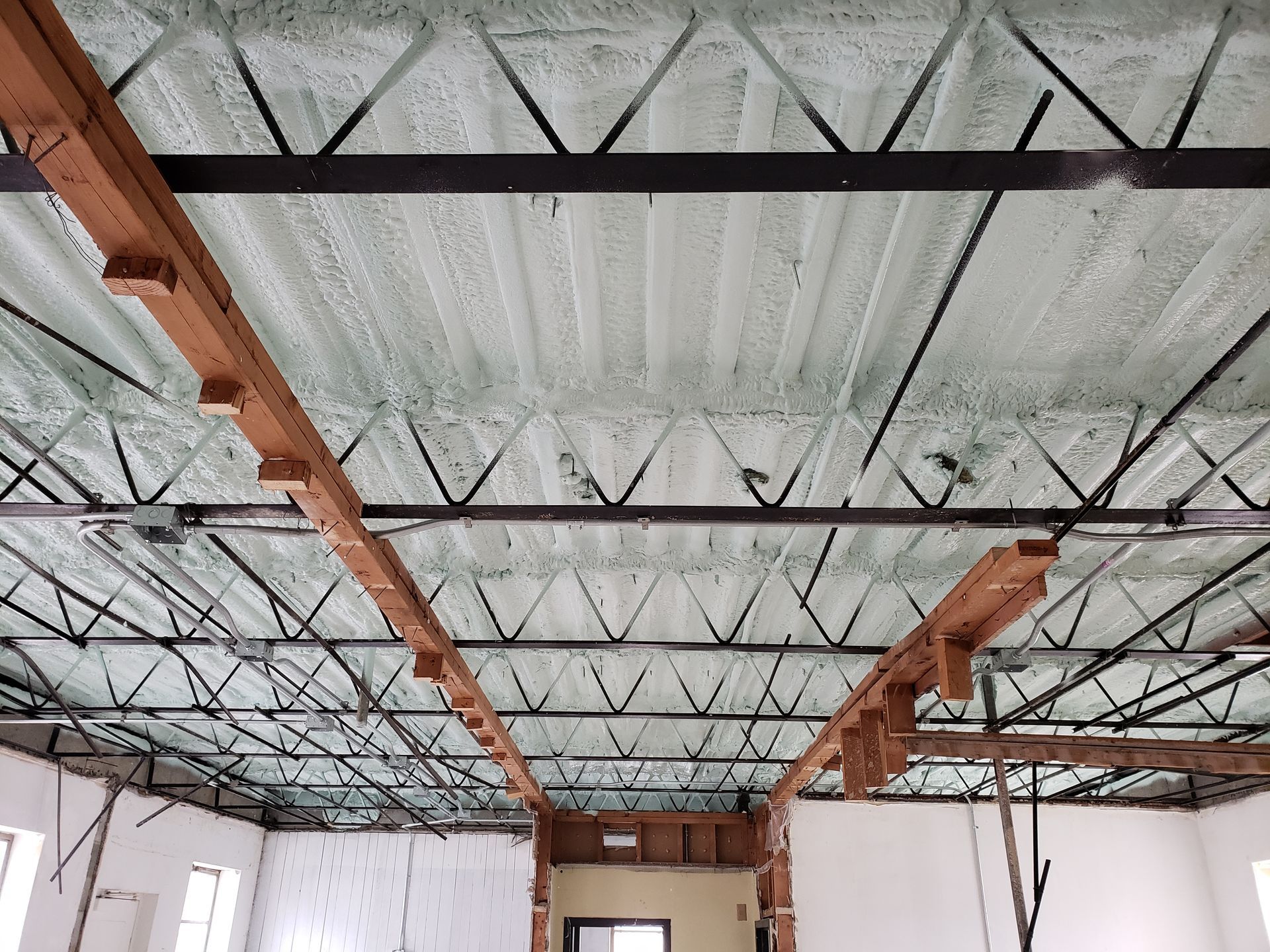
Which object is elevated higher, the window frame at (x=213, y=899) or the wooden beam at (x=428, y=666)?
the wooden beam at (x=428, y=666)

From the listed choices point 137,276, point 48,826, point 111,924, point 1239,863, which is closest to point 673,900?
point 111,924

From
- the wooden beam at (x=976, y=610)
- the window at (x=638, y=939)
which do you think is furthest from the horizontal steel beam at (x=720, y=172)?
the window at (x=638, y=939)

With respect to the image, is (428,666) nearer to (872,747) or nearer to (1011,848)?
(872,747)

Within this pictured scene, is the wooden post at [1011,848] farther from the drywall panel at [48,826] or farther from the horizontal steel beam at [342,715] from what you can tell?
the drywall panel at [48,826]

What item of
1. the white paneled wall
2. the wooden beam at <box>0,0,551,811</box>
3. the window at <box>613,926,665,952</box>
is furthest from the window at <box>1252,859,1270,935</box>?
the wooden beam at <box>0,0,551,811</box>

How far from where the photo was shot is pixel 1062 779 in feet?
58.9

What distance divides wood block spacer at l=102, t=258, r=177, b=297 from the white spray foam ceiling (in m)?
1.00

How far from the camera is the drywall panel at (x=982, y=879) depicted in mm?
16047

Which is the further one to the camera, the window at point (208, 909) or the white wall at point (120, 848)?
the window at point (208, 909)

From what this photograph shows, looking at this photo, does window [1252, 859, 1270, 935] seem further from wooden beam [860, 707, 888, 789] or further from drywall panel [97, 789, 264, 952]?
drywall panel [97, 789, 264, 952]

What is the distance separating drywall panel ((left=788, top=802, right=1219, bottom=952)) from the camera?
52.6 feet

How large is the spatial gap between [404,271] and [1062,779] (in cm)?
1834

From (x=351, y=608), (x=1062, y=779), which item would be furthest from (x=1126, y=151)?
(x=1062, y=779)

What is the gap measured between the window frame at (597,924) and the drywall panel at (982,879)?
2.83 metres
